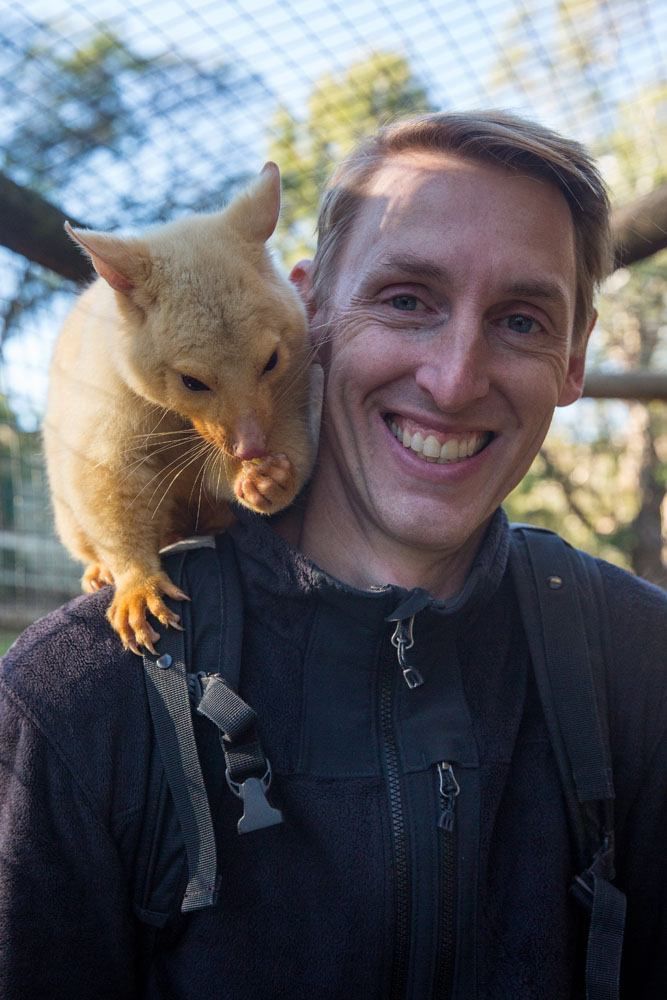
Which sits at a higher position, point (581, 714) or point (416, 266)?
point (416, 266)

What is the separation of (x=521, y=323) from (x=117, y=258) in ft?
2.87

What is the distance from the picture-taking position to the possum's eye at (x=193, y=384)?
6.15 feet

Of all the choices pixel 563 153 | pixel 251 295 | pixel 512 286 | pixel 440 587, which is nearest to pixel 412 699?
pixel 440 587

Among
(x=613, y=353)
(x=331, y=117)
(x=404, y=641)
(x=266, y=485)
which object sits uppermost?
(x=331, y=117)

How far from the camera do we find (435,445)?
5.22 feet

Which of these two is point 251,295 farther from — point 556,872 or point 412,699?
point 556,872

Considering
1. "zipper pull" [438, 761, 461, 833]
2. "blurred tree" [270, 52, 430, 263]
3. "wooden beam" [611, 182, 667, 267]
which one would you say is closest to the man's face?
"zipper pull" [438, 761, 461, 833]

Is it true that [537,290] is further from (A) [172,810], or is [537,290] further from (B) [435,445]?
(A) [172,810]

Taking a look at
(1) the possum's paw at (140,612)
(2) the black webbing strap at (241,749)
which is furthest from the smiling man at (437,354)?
(2) the black webbing strap at (241,749)

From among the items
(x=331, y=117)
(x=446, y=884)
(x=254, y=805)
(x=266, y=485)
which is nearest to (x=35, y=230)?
(x=266, y=485)

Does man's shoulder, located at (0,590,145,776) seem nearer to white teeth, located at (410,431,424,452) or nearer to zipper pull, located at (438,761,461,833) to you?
zipper pull, located at (438,761,461,833)

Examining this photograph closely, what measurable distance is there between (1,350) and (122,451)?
1.26m

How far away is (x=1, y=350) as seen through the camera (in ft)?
9.59

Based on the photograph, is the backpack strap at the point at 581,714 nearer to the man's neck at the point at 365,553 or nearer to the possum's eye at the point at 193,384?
the man's neck at the point at 365,553
